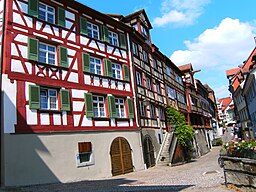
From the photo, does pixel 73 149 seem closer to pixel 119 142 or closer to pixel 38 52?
pixel 119 142

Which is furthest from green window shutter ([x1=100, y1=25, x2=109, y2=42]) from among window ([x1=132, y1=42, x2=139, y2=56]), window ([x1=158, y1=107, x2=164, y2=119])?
window ([x1=158, y1=107, x2=164, y2=119])

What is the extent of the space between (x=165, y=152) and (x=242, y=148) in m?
12.7

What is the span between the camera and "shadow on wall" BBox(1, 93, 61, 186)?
1061 centimetres

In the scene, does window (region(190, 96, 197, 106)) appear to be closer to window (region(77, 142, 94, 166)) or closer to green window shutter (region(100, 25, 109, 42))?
green window shutter (region(100, 25, 109, 42))

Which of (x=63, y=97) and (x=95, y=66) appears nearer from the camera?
(x=63, y=97)

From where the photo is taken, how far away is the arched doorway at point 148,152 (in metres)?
17.9

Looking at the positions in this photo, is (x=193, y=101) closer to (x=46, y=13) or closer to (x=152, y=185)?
(x=46, y=13)

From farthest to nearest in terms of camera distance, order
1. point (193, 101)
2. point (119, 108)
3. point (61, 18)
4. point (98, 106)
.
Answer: point (193, 101) < point (119, 108) < point (98, 106) < point (61, 18)

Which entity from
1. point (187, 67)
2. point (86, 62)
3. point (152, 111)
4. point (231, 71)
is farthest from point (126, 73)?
point (231, 71)

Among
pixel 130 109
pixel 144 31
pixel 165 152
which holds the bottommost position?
pixel 165 152

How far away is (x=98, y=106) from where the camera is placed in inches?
604

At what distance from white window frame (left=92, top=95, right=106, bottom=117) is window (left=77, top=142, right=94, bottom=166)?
194 cm

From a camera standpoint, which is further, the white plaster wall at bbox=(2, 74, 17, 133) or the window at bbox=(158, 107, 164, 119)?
the window at bbox=(158, 107, 164, 119)

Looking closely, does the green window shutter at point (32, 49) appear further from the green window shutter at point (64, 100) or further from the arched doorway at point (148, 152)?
the arched doorway at point (148, 152)
